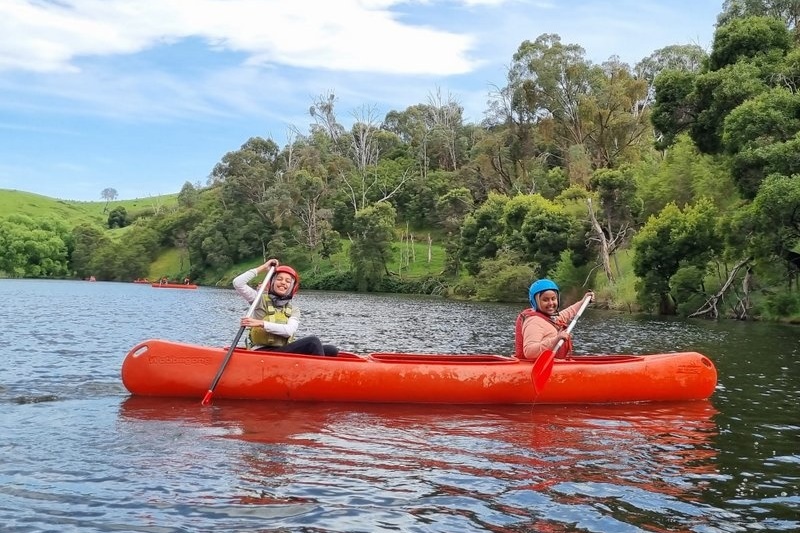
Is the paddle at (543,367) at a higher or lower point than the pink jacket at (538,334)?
lower

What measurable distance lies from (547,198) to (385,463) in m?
66.0

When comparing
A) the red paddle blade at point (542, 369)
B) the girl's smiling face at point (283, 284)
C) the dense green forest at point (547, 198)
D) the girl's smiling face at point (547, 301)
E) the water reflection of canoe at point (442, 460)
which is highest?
the dense green forest at point (547, 198)

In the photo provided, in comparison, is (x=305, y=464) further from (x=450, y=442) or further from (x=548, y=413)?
(x=548, y=413)

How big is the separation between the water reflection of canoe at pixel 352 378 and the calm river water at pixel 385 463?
0.28 metres

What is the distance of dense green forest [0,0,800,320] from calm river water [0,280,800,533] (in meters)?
21.0

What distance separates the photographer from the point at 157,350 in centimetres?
1192

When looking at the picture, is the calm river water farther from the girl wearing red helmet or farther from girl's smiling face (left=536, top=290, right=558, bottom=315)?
girl's smiling face (left=536, top=290, right=558, bottom=315)

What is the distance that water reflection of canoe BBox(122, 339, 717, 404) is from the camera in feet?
39.1

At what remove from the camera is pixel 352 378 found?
11961mm

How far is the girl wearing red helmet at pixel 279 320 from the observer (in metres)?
12.1

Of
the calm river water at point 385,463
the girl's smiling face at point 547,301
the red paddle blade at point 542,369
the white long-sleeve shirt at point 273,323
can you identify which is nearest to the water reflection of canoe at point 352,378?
the red paddle blade at point 542,369

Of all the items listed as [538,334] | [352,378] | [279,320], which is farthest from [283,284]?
[538,334]

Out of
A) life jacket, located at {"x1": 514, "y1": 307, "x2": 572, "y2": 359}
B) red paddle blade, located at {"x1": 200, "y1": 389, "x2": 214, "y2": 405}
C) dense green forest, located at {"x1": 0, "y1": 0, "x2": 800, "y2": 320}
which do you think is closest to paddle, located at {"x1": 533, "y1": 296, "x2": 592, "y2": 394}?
life jacket, located at {"x1": 514, "y1": 307, "x2": 572, "y2": 359}

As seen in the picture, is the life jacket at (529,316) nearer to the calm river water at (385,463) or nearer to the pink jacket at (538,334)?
the pink jacket at (538,334)
